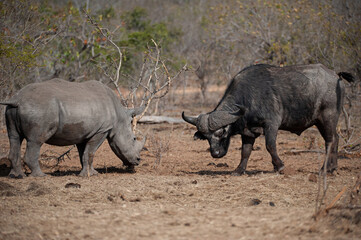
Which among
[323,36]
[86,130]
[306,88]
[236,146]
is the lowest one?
[236,146]

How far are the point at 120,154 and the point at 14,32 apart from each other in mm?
6272

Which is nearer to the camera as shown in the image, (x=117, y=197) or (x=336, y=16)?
(x=117, y=197)

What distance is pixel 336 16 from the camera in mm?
15844

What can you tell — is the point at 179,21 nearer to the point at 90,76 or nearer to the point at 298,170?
the point at 90,76

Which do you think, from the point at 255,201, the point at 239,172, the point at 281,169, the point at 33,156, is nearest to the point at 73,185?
the point at 33,156

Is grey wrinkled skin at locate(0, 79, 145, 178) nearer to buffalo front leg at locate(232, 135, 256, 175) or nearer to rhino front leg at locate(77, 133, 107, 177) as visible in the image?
rhino front leg at locate(77, 133, 107, 177)

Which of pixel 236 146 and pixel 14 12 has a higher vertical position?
pixel 14 12

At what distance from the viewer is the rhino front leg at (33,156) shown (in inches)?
326

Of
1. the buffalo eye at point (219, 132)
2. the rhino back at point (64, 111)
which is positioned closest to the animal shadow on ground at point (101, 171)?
the rhino back at point (64, 111)

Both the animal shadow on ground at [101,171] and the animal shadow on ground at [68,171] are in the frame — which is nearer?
the animal shadow on ground at [68,171]

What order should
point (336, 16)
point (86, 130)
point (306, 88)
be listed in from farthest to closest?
point (336, 16), point (306, 88), point (86, 130)

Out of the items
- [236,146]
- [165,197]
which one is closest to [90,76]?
[236,146]

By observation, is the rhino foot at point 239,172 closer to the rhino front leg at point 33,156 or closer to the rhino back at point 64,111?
the rhino back at point 64,111

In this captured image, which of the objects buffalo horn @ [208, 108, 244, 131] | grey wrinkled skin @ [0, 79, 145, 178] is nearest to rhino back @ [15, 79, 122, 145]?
grey wrinkled skin @ [0, 79, 145, 178]
